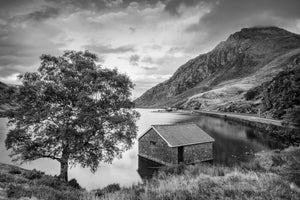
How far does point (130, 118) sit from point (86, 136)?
4623 millimetres

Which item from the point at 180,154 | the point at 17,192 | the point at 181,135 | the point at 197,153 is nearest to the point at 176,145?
the point at 180,154

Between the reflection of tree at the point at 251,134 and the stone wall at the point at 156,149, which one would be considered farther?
the reflection of tree at the point at 251,134

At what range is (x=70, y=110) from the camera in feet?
62.8

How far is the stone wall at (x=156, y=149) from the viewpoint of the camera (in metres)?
33.1

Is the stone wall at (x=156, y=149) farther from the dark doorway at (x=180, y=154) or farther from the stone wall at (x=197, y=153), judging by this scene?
the stone wall at (x=197, y=153)

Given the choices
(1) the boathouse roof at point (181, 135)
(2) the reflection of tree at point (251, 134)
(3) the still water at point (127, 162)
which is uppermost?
(1) the boathouse roof at point (181, 135)

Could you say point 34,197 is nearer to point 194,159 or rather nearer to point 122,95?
point 122,95

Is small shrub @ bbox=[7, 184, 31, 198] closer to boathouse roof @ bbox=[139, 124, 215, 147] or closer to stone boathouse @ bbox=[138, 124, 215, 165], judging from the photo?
stone boathouse @ bbox=[138, 124, 215, 165]

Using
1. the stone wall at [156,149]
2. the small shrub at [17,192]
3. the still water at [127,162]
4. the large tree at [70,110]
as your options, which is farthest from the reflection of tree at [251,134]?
the small shrub at [17,192]

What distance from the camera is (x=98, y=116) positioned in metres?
19.5

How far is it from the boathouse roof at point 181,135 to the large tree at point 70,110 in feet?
42.7

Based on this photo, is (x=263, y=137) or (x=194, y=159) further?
(x=263, y=137)

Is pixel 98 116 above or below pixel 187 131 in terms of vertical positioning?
above

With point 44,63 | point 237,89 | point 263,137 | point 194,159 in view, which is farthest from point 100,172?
point 237,89
